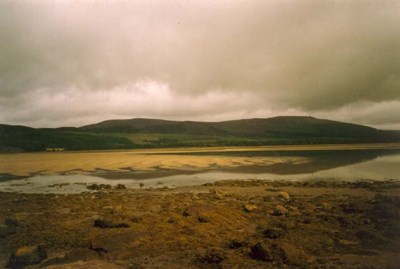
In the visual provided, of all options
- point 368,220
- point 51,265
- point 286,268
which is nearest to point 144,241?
point 51,265

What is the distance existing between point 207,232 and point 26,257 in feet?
15.3

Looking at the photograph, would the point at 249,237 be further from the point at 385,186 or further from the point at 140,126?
the point at 140,126

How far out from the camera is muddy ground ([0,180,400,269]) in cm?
776

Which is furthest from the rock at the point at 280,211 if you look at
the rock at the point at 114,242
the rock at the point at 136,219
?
the rock at the point at 114,242

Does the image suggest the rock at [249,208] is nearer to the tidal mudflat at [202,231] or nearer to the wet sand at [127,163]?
the tidal mudflat at [202,231]

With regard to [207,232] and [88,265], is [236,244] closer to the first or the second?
[207,232]

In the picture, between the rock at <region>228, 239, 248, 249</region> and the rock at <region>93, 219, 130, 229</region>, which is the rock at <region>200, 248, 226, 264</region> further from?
the rock at <region>93, 219, 130, 229</region>

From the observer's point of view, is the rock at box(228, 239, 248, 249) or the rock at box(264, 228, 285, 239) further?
the rock at box(264, 228, 285, 239)

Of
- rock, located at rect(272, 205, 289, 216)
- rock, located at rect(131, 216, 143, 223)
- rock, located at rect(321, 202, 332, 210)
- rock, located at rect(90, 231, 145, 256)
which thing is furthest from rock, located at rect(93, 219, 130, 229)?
rock, located at rect(321, 202, 332, 210)

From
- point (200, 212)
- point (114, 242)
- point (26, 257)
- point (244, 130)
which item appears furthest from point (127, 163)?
point (244, 130)

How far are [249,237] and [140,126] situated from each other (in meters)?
180

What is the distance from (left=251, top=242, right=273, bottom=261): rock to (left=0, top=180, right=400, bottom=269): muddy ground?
2cm

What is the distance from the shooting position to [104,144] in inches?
3575

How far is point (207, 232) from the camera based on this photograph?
9727 mm
